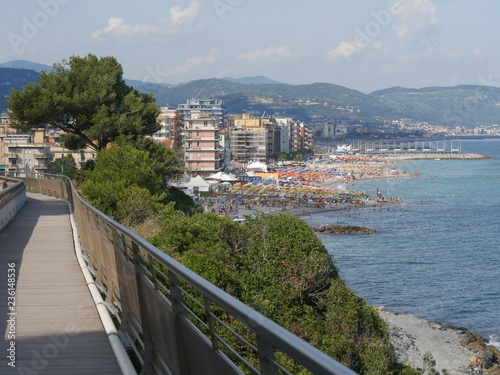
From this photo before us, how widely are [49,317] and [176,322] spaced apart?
2.91m

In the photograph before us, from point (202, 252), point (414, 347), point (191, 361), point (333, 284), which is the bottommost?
point (414, 347)

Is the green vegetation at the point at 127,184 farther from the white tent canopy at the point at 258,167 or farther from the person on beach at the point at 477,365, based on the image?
the white tent canopy at the point at 258,167

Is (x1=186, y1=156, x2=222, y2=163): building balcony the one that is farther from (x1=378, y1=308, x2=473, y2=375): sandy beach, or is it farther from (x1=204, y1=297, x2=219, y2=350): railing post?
(x1=204, y1=297, x2=219, y2=350): railing post

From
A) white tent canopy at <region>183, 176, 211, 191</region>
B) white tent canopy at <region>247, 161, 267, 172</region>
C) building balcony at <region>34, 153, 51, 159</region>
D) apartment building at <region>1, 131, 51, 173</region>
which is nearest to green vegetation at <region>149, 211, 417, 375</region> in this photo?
apartment building at <region>1, 131, 51, 173</region>

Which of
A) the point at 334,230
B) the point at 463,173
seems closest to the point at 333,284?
the point at 334,230

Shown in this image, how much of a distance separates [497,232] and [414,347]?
30.5 meters

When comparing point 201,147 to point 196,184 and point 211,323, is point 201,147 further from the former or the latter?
point 211,323

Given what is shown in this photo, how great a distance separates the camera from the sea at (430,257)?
98.0 feet

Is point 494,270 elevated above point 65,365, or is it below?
below

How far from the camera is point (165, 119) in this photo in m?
102

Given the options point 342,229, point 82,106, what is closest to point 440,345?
point 82,106

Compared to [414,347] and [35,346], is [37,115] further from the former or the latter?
[35,346]

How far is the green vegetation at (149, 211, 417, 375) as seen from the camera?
46.2ft

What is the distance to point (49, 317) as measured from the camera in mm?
5801
